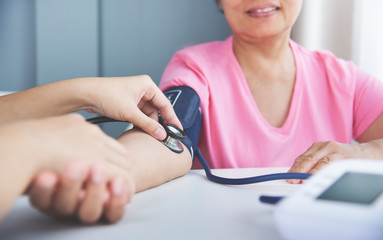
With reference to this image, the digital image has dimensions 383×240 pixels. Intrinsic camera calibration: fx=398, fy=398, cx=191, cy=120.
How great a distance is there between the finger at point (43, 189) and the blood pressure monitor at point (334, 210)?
22cm

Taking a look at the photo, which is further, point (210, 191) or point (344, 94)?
point (344, 94)

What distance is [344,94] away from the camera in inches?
49.1

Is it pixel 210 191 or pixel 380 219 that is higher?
pixel 380 219

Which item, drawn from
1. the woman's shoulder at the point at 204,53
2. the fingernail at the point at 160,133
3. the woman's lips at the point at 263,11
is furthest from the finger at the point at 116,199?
the woman's lips at the point at 263,11

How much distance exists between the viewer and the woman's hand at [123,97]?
0.68 meters

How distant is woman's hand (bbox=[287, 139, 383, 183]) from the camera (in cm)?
78

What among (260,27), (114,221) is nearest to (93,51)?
(260,27)

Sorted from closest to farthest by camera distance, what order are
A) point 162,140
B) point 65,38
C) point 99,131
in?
point 99,131 < point 162,140 < point 65,38

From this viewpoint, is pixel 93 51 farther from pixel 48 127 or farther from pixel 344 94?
pixel 48 127

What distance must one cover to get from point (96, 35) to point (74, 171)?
1654mm

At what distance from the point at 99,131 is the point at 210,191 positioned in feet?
0.82

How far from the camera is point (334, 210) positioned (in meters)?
0.35

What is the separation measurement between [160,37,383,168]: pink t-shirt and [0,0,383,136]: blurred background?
2.27 feet

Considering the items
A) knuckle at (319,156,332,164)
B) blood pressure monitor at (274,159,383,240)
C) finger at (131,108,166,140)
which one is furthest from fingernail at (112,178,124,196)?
knuckle at (319,156,332,164)
